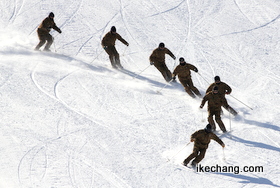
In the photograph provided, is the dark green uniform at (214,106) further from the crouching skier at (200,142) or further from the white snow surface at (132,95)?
the crouching skier at (200,142)

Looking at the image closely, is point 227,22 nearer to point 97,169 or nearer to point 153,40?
point 153,40

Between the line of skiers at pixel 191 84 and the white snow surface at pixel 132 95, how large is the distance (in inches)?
12.7

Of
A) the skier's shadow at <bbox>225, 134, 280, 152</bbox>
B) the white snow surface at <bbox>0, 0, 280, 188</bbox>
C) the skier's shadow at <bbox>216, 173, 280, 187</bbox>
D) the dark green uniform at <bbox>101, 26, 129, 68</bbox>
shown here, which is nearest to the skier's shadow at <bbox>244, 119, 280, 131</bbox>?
the white snow surface at <bbox>0, 0, 280, 188</bbox>

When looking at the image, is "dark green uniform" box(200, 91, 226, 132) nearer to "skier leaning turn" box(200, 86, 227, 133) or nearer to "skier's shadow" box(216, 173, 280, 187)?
"skier leaning turn" box(200, 86, 227, 133)

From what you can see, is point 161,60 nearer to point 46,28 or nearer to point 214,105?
point 214,105

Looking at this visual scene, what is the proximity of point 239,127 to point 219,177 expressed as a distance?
2.45 m

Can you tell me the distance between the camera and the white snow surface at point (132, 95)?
42.7 ft

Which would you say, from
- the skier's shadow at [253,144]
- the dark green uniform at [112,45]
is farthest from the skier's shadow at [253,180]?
the dark green uniform at [112,45]

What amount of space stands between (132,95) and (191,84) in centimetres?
179

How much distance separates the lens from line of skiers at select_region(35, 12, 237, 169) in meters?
12.9

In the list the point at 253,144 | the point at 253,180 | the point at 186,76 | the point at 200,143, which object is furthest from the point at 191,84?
the point at 253,180

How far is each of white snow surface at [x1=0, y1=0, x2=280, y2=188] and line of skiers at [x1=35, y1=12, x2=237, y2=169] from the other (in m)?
0.32

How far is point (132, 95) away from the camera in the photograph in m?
16.6

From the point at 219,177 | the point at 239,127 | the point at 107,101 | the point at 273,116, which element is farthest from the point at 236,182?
the point at 107,101
